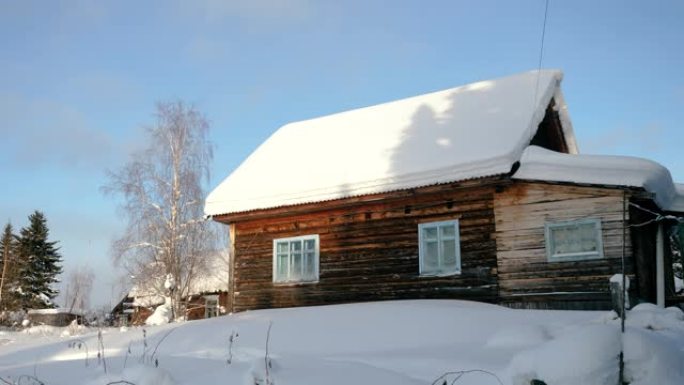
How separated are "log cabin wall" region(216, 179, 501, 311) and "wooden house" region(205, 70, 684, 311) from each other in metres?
0.03

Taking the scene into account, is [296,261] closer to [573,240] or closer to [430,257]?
[430,257]

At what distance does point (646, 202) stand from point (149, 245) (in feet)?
61.4

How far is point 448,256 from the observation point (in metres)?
13.7

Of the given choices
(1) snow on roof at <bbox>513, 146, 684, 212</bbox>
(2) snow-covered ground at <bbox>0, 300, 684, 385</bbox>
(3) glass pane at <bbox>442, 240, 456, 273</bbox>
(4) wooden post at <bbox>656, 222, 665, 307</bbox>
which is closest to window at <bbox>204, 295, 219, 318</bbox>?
(2) snow-covered ground at <bbox>0, 300, 684, 385</bbox>

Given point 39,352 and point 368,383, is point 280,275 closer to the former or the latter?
point 39,352

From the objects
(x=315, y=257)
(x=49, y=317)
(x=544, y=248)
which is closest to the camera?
(x=544, y=248)

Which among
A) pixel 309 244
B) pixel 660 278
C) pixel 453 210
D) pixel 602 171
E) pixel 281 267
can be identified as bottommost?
pixel 660 278

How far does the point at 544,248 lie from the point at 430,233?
8.65 ft

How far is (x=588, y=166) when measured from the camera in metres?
11.9

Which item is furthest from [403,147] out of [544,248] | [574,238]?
[574,238]

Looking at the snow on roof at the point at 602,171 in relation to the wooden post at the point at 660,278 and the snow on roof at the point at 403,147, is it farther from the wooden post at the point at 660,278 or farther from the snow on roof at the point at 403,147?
the wooden post at the point at 660,278

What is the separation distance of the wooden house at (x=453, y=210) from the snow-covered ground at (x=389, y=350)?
3.19 feet

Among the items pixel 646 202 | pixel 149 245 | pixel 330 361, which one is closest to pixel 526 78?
pixel 646 202

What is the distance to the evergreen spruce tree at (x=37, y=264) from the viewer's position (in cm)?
4225
